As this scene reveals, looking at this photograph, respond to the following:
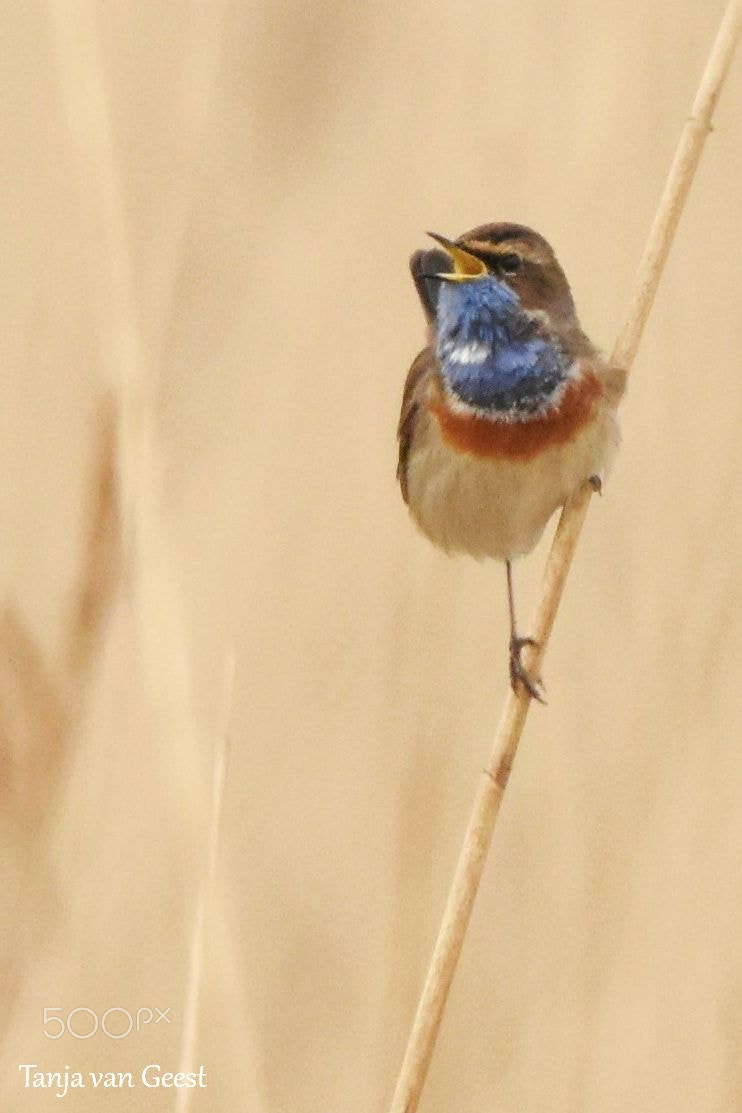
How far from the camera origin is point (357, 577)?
2369 millimetres

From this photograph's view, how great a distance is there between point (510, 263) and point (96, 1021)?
127 centimetres

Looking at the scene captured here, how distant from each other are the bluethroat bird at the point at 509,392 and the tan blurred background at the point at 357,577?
5.2 inches

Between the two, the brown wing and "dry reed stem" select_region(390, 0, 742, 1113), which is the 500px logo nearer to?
"dry reed stem" select_region(390, 0, 742, 1113)

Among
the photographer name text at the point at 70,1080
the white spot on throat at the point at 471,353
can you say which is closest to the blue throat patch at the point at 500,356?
the white spot on throat at the point at 471,353

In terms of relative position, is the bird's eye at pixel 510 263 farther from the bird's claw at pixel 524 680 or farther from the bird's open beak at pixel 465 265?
the bird's claw at pixel 524 680

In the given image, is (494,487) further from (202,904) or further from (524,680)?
(202,904)

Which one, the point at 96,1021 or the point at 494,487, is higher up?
the point at 494,487

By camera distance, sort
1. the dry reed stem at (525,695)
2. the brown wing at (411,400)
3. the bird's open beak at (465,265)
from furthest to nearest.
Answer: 1. the brown wing at (411,400)
2. the bird's open beak at (465,265)
3. the dry reed stem at (525,695)

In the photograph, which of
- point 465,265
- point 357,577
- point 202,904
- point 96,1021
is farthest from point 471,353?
point 96,1021

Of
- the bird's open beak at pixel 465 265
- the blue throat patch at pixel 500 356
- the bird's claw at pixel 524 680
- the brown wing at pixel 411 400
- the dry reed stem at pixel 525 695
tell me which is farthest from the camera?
the brown wing at pixel 411 400

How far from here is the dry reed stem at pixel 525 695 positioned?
1.51 meters

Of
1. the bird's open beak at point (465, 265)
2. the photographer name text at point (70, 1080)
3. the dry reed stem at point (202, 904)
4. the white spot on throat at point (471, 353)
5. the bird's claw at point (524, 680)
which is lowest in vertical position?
the photographer name text at point (70, 1080)

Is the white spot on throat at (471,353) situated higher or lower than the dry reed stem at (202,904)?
higher

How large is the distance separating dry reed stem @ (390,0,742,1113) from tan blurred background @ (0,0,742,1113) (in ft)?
1.11
